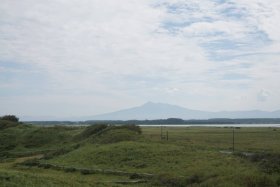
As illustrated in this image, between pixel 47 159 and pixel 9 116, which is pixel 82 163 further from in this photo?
pixel 9 116

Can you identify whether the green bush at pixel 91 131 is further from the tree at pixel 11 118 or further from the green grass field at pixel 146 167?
the tree at pixel 11 118

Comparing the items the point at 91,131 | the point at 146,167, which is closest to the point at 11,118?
the point at 91,131

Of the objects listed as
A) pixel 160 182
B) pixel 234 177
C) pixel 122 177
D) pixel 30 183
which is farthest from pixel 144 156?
pixel 30 183

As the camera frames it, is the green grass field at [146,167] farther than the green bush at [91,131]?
No

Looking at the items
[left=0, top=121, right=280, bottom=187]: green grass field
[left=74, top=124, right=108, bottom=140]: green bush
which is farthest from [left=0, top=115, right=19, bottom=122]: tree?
[left=0, top=121, right=280, bottom=187]: green grass field

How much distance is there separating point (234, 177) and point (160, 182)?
482cm

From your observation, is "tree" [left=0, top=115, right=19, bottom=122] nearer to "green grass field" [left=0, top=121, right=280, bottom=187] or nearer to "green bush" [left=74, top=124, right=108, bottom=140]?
"green bush" [left=74, top=124, right=108, bottom=140]

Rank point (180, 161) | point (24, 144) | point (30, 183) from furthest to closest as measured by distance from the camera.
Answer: point (24, 144)
point (180, 161)
point (30, 183)

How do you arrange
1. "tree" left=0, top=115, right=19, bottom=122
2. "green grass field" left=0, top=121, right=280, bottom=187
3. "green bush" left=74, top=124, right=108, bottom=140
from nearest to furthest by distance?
"green grass field" left=0, top=121, right=280, bottom=187 < "green bush" left=74, top=124, right=108, bottom=140 < "tree" left=0, top=115, right=19, bottom=122

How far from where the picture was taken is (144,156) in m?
32.0

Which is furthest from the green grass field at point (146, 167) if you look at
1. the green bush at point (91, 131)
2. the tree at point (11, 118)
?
the tree at point (11, 118)

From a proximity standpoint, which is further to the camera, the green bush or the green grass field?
the green bush

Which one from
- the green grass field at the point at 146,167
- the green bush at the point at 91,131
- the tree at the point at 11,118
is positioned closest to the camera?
the green grass field at the point at 146,167

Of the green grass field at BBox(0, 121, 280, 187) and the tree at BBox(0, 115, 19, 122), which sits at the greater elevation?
the tree at BBox(0, 115, 19, 122)
